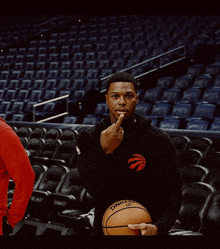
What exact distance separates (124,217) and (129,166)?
4.2 inches

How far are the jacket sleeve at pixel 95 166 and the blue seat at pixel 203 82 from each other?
3154 mm

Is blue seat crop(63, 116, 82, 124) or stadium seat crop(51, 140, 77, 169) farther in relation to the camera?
blue seat crop(63, 116, 82, 124)

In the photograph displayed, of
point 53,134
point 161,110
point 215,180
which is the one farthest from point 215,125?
point 53,134

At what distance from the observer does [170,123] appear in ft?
10.4

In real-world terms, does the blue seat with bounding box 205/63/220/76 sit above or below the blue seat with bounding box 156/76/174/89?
above

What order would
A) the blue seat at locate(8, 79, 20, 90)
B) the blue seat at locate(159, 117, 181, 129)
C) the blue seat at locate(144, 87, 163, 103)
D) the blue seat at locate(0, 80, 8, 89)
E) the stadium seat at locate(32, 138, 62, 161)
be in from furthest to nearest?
the blue seat at locate(0, 80, 8, 89)
the blue seat at locate(8, 79, 20, 90)
the blue seat at locate(144, 87, 163, 103)
the blue seat at locate(159, 117, 181, 129)
the stadium seat at locate(32, 138, 62, 161)

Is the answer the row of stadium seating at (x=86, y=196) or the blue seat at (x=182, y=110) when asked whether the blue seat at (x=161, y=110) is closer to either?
the blue seat at (x=182, y=110)

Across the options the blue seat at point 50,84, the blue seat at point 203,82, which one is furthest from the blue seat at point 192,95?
the blue seat at point 50,84

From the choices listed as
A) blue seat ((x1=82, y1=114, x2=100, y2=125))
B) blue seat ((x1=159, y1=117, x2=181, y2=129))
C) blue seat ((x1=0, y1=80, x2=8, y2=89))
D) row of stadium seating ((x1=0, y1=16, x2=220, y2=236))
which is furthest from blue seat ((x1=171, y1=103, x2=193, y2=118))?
blue seat ((x1=0, y1=80, x2=8, y2=89))

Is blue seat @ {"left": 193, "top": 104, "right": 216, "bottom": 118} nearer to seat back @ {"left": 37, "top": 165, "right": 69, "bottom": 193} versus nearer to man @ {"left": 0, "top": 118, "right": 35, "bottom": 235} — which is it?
seat back @ {"left": 37, "top": 165, "right": 69, "bottom": 193}

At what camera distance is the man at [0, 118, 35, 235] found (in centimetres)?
88

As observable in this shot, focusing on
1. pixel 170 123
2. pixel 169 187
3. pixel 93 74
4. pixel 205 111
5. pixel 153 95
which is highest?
pixel 93 74

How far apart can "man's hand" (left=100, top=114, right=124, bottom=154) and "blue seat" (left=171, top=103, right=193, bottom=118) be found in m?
2.73

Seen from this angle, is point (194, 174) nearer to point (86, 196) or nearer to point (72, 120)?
point (86, 196)
